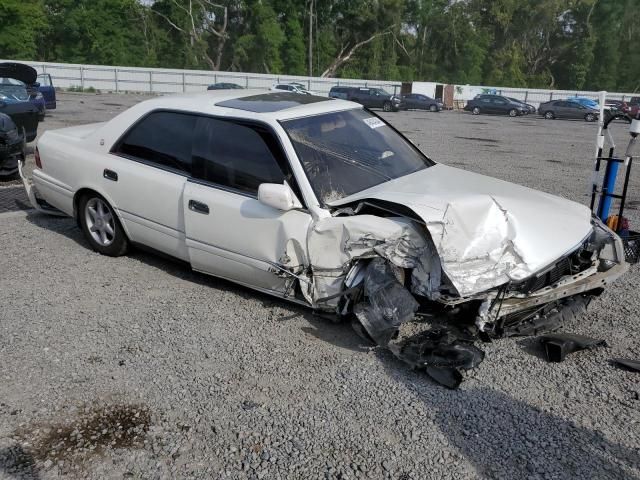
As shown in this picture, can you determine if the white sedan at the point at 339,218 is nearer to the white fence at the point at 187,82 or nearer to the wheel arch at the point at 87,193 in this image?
the wheel arch at the point at 87,193

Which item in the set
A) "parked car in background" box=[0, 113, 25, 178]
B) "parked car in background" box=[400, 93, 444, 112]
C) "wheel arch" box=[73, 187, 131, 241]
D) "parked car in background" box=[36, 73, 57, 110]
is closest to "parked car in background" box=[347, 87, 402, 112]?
"parked car in background" box=[400, 93, 444, 112]

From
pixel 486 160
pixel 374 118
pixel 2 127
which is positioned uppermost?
pixel 374 118

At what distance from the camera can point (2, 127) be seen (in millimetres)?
8430

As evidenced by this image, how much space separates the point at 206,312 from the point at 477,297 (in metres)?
1.98

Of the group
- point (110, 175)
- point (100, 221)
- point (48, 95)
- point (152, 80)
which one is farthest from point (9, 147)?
point (152, 80)

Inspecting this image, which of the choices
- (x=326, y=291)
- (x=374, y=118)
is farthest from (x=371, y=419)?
(x=374, y=118)

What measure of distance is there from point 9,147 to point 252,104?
5271mm

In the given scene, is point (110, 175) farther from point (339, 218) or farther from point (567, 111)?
point (567, 111)

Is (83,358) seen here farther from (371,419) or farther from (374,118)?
(374,118)

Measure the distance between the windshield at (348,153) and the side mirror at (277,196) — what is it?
268 millimetres

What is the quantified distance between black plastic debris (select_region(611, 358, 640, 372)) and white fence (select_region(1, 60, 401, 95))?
43.0 m

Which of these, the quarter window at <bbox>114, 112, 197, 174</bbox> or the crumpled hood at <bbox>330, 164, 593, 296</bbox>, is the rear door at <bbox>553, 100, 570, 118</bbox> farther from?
the quarter window at <bbox>114, 112, 197, 174</bbox>

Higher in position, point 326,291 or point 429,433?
point 326,291

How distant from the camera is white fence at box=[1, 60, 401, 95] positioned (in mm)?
44938
